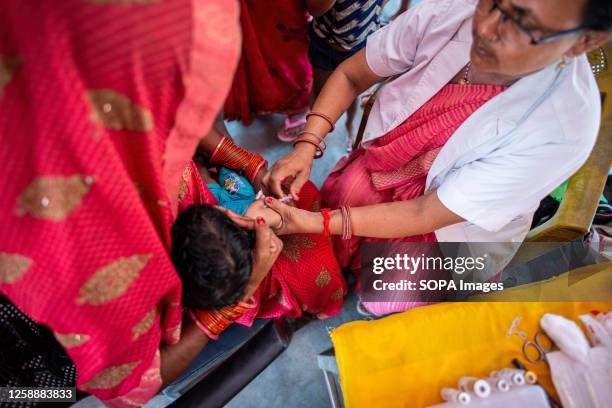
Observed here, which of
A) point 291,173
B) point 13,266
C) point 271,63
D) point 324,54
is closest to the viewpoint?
point 13,266

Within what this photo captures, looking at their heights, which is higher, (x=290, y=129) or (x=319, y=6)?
(x=319, y=6)

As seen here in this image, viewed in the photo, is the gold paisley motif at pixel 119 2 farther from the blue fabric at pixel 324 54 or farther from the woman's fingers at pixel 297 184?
the blue fabric at pixel 324 54

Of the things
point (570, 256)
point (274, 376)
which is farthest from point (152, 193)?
point (570, 256)

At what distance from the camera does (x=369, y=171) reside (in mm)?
1234

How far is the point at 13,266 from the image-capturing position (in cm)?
53

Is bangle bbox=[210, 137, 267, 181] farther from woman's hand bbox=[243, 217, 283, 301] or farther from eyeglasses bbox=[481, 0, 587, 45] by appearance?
eyeglasses bbox=[481, 0, 587, 45]

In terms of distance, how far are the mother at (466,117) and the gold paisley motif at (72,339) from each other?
0.48 metres

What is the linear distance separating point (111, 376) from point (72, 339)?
11 cm

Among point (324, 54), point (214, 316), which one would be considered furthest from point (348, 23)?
point (214, 316)

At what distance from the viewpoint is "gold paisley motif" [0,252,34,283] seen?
0.52 metres

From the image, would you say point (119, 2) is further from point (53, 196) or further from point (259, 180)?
point (259, 180)

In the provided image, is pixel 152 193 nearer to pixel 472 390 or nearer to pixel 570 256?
pixel 472 390

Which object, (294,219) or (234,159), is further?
(234,159)

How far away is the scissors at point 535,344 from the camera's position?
0.93 meters
